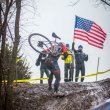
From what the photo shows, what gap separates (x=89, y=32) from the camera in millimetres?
14633

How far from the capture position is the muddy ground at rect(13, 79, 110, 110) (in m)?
10.7

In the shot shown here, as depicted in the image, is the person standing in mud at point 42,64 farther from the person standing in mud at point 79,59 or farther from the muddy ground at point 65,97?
the person standing in mud at point 79,59

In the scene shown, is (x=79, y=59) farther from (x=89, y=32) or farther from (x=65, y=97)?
(x=65, y=97)

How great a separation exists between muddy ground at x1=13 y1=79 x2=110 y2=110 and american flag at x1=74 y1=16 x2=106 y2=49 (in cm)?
221

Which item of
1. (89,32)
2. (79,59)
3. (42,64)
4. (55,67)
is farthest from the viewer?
(89,32)

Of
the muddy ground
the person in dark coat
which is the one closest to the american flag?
the muddy ground

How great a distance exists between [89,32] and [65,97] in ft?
13.8

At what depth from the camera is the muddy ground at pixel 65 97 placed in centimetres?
1073

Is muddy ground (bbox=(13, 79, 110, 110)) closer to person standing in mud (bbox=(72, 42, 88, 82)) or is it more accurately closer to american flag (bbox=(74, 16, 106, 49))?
person standing in mud (bbox=(72, 42, 88, 82))

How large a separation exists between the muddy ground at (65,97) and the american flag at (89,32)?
2208 mm

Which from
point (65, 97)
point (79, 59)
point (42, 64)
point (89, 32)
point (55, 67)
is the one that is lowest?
point (65, 97)

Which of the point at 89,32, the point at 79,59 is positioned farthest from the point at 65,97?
the point at 89,32

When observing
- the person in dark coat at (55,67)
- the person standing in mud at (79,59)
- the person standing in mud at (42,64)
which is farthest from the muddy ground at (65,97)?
the person standing in mud at (79,59)

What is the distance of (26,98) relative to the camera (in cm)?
1142
